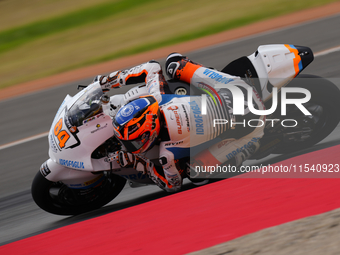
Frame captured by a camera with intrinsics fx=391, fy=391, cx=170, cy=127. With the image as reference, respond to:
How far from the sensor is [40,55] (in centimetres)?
1251

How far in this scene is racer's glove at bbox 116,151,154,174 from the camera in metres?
3.67

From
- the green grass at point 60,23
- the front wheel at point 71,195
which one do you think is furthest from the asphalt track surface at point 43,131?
the green grass at point 60,23

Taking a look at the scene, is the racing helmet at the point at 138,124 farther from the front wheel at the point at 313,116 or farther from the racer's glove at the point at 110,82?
the front wheel at the point at 313,116

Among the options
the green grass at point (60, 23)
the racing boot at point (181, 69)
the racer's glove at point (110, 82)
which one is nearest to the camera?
the racer's glove at point (110, 82)

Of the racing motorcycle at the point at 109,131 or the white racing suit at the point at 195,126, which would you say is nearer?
the white racing suit at the point at 195,126

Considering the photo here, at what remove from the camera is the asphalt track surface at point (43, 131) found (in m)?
4.46

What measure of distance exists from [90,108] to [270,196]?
72.0 inches

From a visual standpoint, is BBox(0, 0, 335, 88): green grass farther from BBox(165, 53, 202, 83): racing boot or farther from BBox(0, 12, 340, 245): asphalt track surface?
BBox(165, 53, 202, 83): racing boot

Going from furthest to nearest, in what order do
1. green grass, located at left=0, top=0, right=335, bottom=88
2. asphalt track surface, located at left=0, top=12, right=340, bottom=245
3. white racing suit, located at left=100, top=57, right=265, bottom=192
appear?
1. green grass, located at left=0, top=0, right=335, bottom=88
2. asphalt track surface, located at left=0, top=12, right=340, bottom=245
3. white racing suit, located at left=100, top=57, right=265, bottom=192

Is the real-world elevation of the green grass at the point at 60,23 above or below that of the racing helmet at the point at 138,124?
above

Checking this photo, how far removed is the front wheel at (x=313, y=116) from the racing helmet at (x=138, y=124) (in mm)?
1581

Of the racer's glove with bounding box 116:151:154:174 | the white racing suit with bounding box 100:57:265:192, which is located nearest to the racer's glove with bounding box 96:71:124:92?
the white racing suit with bounding box 100:57:265:192

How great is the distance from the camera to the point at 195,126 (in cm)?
360

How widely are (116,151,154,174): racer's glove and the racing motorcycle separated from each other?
92 mm
